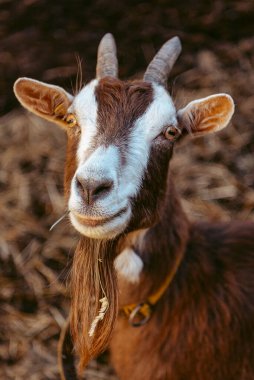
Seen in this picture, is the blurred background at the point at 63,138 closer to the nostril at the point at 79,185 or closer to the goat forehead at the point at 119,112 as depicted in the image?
the goat forehead at the point at 119,112

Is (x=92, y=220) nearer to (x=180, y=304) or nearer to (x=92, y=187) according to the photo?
(x=92, y=187)

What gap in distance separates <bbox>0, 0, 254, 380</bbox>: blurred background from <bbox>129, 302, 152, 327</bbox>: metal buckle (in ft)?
3.62

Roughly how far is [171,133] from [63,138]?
8.96 feet

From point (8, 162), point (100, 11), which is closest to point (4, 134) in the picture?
point (8, 162)

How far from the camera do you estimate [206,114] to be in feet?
10.5

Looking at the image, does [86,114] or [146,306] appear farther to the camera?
[146,306]

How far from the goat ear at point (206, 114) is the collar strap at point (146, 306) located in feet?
2.48

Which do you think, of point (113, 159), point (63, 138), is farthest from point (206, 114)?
point (63, 138)

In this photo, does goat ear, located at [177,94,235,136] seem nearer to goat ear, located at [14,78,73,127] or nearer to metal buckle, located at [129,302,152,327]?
goat ear, located at [14,78,73,127]

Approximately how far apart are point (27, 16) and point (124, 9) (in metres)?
0.98

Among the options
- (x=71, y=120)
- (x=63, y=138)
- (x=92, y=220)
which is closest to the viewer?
(x=92, y=220)

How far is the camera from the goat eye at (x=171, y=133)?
2.98 metres

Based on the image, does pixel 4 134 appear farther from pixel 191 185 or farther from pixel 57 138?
pixel 191 185

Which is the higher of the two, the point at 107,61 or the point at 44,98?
the point at 107,61
